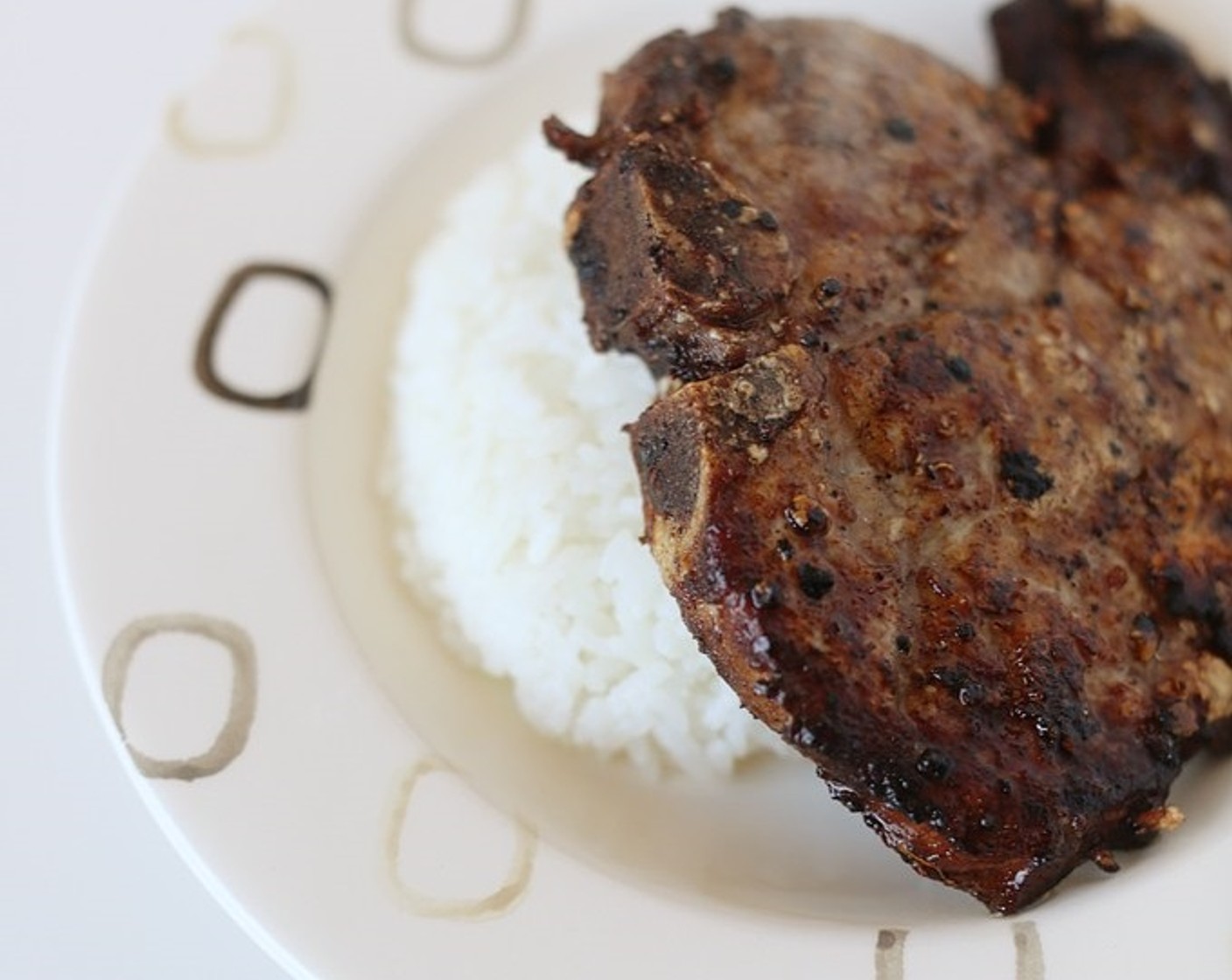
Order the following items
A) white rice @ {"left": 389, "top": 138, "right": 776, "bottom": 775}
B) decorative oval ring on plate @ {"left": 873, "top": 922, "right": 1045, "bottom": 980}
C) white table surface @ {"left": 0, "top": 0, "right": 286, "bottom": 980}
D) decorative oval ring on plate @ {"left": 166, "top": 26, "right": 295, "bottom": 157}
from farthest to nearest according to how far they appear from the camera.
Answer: decorative oval ring on plate @ {"left": 166, "top": 26, "right": 295, "bottom": 157} → white rice @ {"left": 389, "top": 138, "right": 776, "bottom": 775} → white table surface @ {"left": 0, "top": 0, "right": 286, "bottom": 980} → decorative oval ring on plate @ {"left": 873, "top": 922, "right": 1045, "bottom": 980}

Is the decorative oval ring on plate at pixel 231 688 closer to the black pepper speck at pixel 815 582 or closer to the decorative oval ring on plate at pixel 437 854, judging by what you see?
the decorative oval ring on plate at pixel 437 854

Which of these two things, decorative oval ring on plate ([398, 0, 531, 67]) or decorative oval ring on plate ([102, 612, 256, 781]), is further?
decorative oval ring on plate ([398, 0, 531, 67])

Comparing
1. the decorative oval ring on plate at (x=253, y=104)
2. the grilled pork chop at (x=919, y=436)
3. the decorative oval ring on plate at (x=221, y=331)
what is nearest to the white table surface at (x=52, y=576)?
the decorative oval ring on plate at (x=253, y=104)

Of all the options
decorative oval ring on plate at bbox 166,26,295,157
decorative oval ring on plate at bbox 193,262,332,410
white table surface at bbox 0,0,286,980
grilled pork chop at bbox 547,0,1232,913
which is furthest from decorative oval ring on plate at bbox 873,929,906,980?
decorative oval ring on plate at bbox 166,26,295,157

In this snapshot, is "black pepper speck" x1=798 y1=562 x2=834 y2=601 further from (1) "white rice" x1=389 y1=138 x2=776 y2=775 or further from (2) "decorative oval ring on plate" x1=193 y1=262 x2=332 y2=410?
(2) "decorative oval ring on plate" x1=193 y1=262 x2=332 y2=410

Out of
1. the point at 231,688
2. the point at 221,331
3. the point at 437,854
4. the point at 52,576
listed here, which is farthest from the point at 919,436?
the point at 52,576

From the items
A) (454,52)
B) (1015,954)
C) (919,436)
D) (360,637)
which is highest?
(454,52)

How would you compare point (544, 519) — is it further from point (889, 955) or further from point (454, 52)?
point (454, 52)
